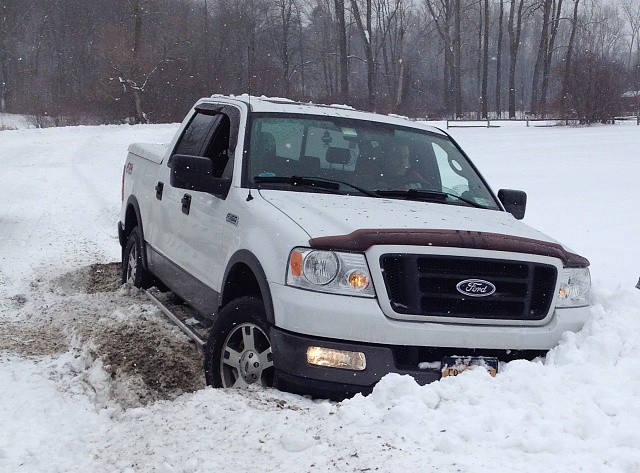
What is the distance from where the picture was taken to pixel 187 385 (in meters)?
4.79

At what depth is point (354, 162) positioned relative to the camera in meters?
5.20

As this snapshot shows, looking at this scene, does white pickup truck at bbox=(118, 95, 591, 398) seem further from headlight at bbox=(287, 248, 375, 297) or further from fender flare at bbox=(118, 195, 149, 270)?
fender flare at bbox=(118, 195, 149, 270)

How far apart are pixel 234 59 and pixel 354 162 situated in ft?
151

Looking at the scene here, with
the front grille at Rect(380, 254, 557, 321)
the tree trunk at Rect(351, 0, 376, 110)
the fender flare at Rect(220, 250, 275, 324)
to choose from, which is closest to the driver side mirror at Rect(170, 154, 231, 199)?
the fender flare at Rect(220, 250, 275, 324)

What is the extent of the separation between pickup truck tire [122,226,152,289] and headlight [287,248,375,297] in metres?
3.31

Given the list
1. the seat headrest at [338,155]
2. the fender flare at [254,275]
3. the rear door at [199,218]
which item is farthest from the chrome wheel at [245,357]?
the seat headrest at [338,155]

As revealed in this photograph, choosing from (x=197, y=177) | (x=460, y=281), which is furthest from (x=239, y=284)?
(x=460, y=281)

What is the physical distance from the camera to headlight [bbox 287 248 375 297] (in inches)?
151

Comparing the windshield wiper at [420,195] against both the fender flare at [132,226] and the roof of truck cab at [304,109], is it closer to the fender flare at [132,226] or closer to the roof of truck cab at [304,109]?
the roof of truck cab at [304,109]

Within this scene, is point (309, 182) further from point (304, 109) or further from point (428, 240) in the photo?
point (428, 240)

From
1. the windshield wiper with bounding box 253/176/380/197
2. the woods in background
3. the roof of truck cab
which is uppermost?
the woods in background

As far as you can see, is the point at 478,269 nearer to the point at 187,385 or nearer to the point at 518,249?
the point at 518,249

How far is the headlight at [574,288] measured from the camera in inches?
168

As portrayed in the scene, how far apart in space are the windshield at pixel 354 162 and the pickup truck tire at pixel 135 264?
216 cm
